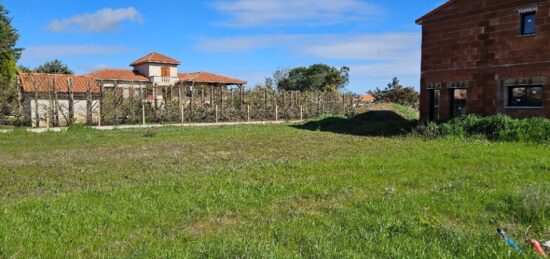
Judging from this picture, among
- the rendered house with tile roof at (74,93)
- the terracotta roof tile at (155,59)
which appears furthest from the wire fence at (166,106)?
the terracotta roof tile at (155,59)

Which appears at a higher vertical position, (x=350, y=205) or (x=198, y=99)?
(x=198, y=99)

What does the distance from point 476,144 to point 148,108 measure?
21.5 m

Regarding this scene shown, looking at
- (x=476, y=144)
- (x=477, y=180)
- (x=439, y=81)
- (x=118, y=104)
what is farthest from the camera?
(x=118, y=104)

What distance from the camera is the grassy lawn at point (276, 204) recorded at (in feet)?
15.6

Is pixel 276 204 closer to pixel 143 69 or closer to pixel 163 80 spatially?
pixel 163 80

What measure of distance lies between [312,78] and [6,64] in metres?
47.3

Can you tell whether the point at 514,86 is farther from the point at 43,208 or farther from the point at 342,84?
the point at 342,84

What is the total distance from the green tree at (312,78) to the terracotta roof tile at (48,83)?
135 ft

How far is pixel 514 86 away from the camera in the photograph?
17.8 meters

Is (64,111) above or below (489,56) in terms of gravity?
below

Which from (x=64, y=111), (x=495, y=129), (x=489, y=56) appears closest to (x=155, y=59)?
(x=64, y=111)

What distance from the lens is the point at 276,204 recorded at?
6773 mm

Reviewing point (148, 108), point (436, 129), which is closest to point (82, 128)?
point (148, 108)

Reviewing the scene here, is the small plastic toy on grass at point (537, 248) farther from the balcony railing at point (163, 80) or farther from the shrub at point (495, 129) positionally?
the balcony railing at point (163, 80)
